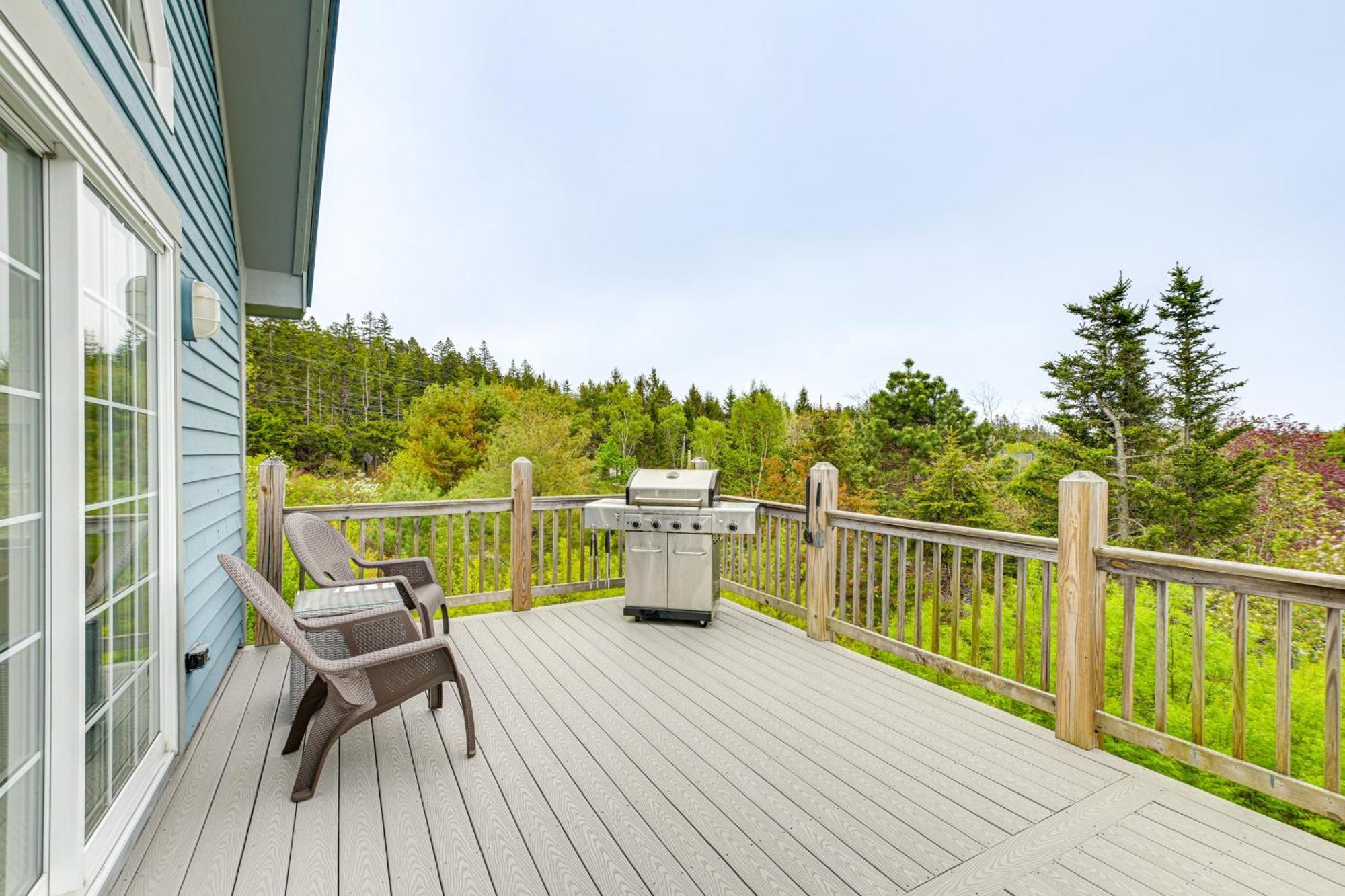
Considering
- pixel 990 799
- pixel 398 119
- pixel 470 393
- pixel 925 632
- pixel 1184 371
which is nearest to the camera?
pixel 990 799

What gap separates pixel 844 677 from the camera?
330cm

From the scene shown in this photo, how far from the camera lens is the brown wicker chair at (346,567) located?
3143 mm

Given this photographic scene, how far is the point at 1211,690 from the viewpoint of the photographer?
5.28m

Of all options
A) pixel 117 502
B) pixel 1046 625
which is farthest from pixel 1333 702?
pixel 117 502

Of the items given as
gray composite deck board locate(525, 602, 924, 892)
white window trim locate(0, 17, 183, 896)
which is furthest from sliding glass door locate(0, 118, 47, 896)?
gray composite deck board locate(525, 602, 924, 892)

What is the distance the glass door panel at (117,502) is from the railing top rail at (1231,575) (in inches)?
136

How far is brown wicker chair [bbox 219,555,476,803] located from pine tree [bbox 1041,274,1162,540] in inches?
629

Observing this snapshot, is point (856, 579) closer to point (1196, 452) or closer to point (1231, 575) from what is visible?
point (1231, 575)

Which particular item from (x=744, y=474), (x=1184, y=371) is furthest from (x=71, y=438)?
(x=744, y=474)

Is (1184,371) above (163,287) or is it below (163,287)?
above

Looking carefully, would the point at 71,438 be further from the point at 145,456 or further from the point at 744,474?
the point at 744,474

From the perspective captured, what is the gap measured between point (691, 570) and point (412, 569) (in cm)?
186

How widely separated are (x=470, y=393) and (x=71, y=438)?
21127 mm

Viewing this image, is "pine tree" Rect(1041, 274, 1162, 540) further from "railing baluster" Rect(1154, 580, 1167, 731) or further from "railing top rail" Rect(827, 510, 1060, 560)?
"railing baluster" Rect(1154, 580, 1167, 731)
